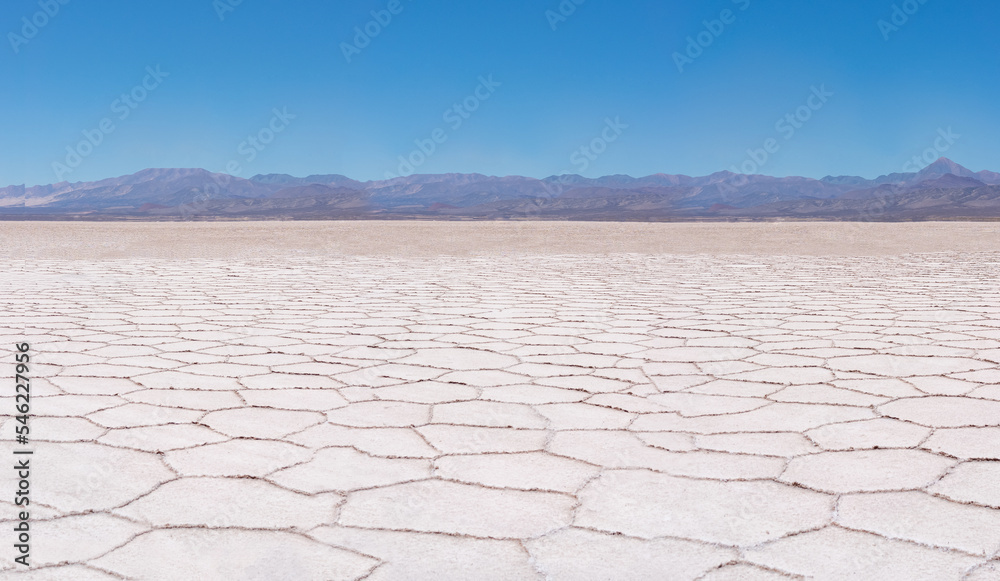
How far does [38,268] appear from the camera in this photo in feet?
22.1

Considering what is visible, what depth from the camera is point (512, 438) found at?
1905 millimetres

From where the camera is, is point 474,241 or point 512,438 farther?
point 474,241

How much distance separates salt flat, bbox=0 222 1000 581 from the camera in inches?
52.3

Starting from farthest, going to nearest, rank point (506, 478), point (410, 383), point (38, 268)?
point (38, 268)
point (410, 383)
point (506, 478)

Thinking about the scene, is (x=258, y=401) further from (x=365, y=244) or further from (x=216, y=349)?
(x=365, y=244)

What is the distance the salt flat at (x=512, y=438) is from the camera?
133cm

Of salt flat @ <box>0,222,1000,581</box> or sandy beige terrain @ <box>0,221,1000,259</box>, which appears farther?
sandy beige terrain @ <box>0,221,1000,259</box>

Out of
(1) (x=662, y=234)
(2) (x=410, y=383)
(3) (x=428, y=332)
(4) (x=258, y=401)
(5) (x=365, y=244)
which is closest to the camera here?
(4) (x=258, y=401)

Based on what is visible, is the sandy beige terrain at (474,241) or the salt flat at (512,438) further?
the sandy beige terrain at (474,241)

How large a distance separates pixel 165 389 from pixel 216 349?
2.05ft

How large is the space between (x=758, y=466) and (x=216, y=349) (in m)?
1.93

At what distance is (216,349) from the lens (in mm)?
2955

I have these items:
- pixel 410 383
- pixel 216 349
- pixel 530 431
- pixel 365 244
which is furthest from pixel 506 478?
pixel 365 244

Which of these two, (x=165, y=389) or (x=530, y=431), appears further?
(x=165, y=389)
